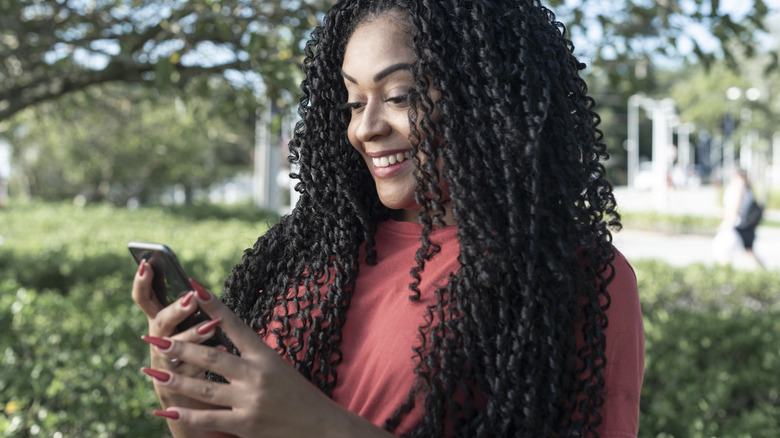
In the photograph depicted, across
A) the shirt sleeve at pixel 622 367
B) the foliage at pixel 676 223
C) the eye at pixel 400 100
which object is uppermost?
the eye at pixel 400 100

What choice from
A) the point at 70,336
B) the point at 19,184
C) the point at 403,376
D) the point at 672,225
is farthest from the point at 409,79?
the point at 19,184

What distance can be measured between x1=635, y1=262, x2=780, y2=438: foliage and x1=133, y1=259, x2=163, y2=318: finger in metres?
2.91

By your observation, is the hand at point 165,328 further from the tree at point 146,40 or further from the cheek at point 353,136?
the tree at point 146,40

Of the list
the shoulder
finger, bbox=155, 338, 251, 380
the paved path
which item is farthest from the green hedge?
the paved path

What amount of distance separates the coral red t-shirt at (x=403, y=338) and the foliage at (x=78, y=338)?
0.50 m

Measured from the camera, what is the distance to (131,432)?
327 cm

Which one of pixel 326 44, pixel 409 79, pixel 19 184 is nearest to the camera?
pixel 409 79

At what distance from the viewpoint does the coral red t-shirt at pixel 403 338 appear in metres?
1.39

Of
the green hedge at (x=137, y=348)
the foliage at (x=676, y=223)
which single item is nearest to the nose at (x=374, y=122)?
the green hedge at (x=137, y=348)

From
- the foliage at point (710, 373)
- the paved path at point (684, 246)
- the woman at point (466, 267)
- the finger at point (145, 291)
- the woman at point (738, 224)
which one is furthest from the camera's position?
the paved path at point (684, 246)

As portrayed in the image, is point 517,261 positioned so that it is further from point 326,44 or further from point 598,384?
point 326,44

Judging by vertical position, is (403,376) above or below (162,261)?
below

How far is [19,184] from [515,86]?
30.7 m

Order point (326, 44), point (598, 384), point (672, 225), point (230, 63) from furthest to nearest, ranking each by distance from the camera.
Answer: point (672, 225) → point (230, 63) → point (326, 44) → point (598, 384)
